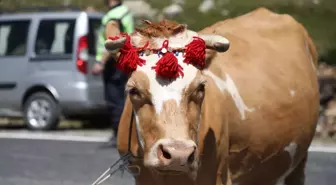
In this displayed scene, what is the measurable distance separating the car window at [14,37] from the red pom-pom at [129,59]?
37.1 ft

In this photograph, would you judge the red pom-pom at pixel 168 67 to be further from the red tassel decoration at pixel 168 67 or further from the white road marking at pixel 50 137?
the white road marking at pixel 50 137

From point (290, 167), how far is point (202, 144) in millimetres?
1850

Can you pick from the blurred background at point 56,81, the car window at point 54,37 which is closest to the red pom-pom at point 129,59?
the blurred background at point 56,81

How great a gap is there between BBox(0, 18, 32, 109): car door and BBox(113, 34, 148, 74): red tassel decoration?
1125 centimetres

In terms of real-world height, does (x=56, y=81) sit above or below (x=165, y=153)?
below

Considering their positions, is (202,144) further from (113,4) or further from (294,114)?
(113,4)

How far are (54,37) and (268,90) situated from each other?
987 centimetres

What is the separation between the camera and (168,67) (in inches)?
217

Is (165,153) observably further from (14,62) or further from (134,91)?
(14,62)

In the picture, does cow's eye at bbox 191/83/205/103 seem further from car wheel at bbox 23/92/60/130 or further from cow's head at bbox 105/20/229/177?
car wheel at bbox 23/92/60/130

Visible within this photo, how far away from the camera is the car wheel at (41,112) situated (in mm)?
16453

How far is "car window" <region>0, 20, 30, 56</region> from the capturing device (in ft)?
55.6

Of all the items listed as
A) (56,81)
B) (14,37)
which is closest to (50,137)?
(56,81)

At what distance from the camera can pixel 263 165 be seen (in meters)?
7.01
